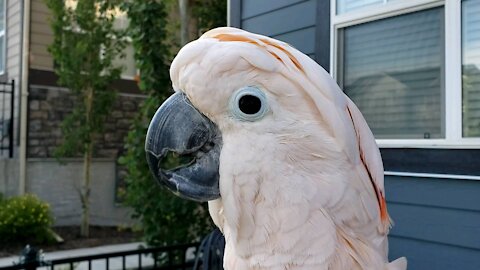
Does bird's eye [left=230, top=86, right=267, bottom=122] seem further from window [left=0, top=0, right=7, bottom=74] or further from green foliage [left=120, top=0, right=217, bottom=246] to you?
window [left=0, top=0, right=7, bottom=74]

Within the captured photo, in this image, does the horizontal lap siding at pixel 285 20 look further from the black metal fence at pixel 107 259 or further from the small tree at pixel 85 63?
the small tree at pixel 85 63

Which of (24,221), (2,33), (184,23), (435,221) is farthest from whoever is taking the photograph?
(2,33)

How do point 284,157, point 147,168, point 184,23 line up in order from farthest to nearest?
point 184,23 < point 147,168 < point 284,157

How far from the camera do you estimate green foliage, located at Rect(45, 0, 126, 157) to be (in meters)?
6.34

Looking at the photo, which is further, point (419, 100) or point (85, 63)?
point (85, 63)

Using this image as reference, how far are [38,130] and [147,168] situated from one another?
3.58m

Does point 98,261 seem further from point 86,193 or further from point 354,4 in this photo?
point 354,4

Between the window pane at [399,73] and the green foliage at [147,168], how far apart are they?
7.47ft

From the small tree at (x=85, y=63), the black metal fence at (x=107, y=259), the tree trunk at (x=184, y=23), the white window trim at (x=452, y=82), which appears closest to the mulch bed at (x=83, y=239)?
the small tree at (x=85, y=63)

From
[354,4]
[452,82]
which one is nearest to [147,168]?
[354,4]

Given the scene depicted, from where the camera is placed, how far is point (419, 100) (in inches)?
93.4

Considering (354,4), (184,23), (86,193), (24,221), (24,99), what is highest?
(184,23)

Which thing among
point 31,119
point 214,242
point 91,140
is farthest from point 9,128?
point 214,242

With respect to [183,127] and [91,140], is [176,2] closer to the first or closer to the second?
[91,140]
